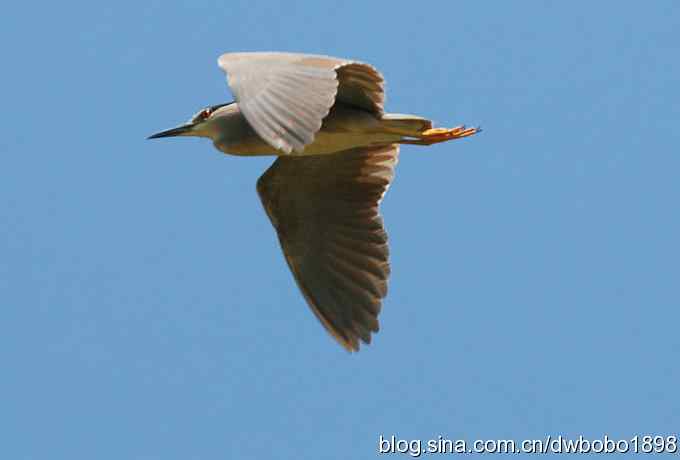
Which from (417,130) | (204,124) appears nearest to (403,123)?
(417,130)

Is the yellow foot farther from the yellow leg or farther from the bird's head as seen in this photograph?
the bird's head

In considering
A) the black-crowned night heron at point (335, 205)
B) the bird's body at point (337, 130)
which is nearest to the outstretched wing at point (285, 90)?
the bird's body at point (337, 130)

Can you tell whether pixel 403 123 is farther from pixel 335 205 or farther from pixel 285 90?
pixel 285 90

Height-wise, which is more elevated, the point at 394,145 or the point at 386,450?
the point at 394,145

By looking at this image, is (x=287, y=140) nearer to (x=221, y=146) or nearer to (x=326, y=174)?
(x=221, y=146)

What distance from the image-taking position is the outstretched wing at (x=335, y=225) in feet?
41.3

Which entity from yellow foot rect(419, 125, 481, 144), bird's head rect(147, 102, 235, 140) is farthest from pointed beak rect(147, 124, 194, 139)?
yellow foot rect(419, 125, 481, 144)

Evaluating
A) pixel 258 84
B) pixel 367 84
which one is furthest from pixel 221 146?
pixel 258 84

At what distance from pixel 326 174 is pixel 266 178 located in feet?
1.64

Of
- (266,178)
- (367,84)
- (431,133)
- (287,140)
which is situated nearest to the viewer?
(287,140)

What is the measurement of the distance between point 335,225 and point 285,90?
3507 millimetres

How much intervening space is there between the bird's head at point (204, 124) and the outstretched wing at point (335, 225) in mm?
1114

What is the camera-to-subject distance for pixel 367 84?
10953 mm

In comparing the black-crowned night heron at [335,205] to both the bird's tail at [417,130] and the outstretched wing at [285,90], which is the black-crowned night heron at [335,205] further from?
the outstretched wing at [285,90]
